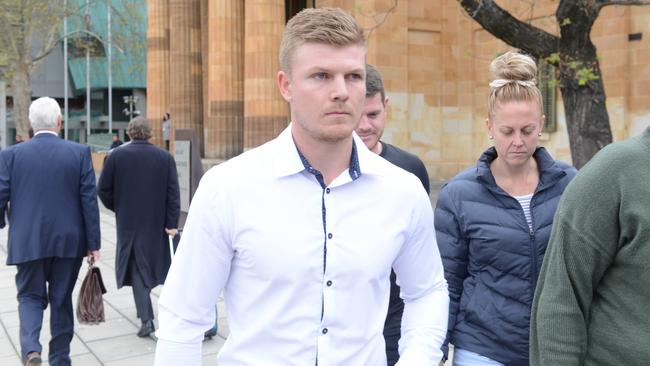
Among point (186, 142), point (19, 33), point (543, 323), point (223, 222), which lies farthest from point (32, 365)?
point (19, 33)

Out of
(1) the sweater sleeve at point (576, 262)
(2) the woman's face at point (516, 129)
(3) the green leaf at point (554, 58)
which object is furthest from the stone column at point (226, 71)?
(1) the sweater sleeve at point (576, 262)

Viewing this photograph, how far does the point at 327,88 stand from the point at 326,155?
21cm

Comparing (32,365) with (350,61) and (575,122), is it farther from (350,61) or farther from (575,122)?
(575,122)

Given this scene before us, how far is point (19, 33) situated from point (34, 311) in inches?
1180

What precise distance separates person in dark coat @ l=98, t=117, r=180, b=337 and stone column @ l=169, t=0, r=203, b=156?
20017mm

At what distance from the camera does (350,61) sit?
1.96m

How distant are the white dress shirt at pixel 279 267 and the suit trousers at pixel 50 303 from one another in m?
3.79

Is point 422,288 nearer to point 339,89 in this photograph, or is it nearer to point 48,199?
point 339,89

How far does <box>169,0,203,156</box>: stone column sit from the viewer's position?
26656mm

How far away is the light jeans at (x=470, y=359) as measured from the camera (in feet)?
9.50

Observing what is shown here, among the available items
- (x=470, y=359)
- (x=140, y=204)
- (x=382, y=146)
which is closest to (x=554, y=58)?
(x=140, y=204)

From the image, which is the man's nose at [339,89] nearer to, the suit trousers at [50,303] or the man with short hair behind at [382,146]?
the man with short hair behind at [382,146]

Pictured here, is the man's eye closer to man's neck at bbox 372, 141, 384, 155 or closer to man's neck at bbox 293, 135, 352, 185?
man's neck at bbox 293, 135, 352, 185

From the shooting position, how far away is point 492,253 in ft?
9.50
